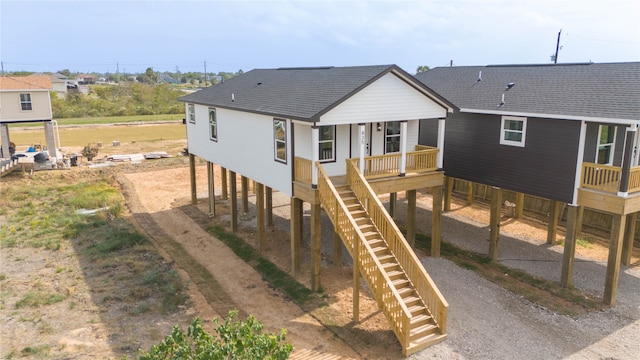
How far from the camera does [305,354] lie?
12711mm

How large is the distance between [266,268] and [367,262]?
5.82m

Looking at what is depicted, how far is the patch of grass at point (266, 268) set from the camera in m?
16.6

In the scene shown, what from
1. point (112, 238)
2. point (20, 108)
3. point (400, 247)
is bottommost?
point (112, 238)

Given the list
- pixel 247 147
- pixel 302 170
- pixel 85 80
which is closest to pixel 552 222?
pixel 302 170

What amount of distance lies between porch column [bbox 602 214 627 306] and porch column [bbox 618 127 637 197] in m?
0.83

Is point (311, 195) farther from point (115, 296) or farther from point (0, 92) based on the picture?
point (0, 92)

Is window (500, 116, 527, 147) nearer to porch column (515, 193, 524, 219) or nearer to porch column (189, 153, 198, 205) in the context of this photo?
porch column (515, 193, 524, 219)

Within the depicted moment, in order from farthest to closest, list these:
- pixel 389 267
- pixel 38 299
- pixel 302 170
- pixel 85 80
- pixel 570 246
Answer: pixel 85 80
pixel 302 170
pixel 570 246
pixel 38 299
pixel 389 267

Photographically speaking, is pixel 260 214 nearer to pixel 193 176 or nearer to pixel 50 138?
pixel 193 176

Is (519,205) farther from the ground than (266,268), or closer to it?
farther from the ground

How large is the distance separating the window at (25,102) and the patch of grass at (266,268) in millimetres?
22719

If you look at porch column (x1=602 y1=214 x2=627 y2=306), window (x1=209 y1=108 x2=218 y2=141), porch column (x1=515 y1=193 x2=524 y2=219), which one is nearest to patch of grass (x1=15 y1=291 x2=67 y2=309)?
window (x1=209 y1=108 x2=218 y2=141)

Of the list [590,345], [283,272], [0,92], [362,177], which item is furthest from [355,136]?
[0,92]

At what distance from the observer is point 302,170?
666 inches
